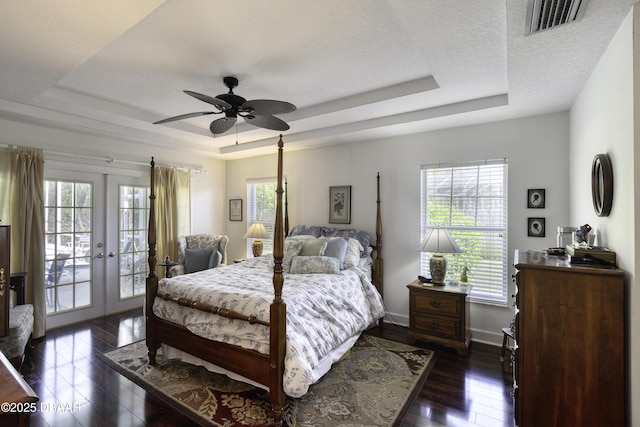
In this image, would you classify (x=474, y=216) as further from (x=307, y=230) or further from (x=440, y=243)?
(x=307, y=230)

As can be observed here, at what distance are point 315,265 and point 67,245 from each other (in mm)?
3201

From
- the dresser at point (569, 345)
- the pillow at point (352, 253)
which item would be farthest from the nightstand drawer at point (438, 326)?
the dresser at point (569, 345)

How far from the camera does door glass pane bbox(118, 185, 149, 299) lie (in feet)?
14.9

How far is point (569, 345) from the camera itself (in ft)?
5.62

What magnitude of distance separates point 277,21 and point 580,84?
2.34 metres

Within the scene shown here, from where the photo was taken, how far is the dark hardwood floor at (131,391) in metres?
2.21

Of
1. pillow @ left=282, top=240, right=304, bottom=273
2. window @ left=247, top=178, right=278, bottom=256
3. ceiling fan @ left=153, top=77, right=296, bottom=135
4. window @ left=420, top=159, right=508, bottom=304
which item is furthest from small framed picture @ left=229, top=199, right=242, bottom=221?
window @ left=420, top=159, right=508, bottom=304

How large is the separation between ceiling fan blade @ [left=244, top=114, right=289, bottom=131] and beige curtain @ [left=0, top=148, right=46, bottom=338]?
2744mm

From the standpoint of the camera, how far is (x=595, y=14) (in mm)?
1589

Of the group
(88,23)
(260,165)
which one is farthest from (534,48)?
(260,165)

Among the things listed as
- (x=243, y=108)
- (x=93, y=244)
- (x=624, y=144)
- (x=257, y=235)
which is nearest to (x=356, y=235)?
(x=257, y=235)

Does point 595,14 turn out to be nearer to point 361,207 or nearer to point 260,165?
point 361,207

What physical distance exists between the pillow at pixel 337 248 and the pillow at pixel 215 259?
1.72 meters

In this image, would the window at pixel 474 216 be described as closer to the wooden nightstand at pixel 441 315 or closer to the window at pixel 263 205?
the wooden nightstand at pixel 441 315
